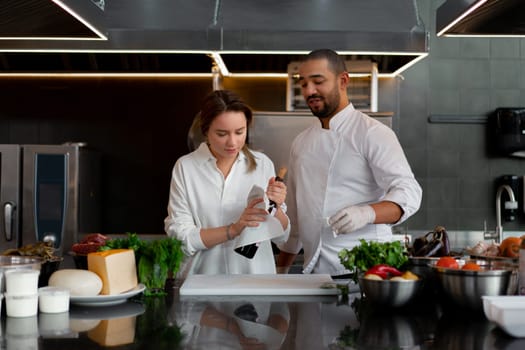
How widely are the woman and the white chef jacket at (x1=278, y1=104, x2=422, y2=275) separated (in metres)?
0.23

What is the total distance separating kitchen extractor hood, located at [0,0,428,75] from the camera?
3771mm

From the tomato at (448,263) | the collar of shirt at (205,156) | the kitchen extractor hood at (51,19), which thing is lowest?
the tomato at (448,263)

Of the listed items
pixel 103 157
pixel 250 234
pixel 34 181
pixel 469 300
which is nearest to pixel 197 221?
pixel 250 234

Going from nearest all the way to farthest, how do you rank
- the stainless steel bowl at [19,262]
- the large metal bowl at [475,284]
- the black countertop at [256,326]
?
the black countertop at [256,326] → the large metal bowl at [475,284] → the stainless steel bowl at [19,262]

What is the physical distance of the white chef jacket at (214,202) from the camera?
8.45 ft

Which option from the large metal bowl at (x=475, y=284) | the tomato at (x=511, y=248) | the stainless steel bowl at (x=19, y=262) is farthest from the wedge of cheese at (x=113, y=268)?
the tomato at (x=511, y=248)

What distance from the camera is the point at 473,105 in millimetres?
4957

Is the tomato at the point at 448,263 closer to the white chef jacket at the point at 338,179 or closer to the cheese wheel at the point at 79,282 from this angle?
the white chef jacket at the point at 338,179

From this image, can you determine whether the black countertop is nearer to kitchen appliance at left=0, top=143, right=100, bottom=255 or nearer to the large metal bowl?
the large metal bowl

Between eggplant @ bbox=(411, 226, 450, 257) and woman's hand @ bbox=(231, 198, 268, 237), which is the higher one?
woman's hand @ bbox=(231, 198, 268, 237)

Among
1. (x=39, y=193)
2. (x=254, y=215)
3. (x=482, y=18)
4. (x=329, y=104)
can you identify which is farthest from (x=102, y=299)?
(x=39, y=193)

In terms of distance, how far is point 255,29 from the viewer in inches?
149

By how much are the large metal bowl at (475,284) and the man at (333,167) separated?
92 cm

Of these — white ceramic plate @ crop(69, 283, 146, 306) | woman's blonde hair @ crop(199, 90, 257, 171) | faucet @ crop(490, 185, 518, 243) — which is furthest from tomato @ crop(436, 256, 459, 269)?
faucet @ crop(490, 185, 518, 243)
